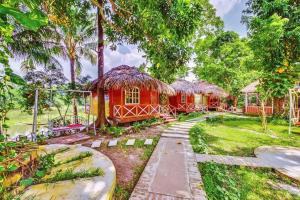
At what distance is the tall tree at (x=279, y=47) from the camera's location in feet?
37.7

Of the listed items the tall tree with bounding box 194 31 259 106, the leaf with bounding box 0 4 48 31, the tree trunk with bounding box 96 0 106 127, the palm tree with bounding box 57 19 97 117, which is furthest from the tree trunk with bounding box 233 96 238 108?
the leaf with bounding box 0 4 48 31

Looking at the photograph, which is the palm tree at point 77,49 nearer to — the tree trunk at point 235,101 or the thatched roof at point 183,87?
the thatched roof at point 183,87

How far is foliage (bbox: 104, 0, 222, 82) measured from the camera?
4246mm

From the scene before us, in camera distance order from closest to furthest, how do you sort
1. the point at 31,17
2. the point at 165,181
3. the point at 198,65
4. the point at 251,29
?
the point at 31,17, the point at 165,181, the point at 251,29, the point at 198,65

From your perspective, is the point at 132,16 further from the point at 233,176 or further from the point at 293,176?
the point at 293,176

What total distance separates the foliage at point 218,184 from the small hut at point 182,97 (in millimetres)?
12549

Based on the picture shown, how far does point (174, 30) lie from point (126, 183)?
3.93 metres

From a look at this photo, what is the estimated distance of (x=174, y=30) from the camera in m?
4.44

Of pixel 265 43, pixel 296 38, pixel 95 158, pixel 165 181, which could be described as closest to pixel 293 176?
pixel 165 181

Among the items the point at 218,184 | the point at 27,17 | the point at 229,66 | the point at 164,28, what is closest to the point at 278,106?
the point at 229,66

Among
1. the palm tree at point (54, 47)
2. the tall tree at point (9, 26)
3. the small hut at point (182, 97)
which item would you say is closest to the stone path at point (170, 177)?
the tall tree at point (9, 26)

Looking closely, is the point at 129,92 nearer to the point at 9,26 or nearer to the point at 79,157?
the point at 79,157

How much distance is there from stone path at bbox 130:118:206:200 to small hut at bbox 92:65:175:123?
4958 mm

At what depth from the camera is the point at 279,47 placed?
1166 cm
